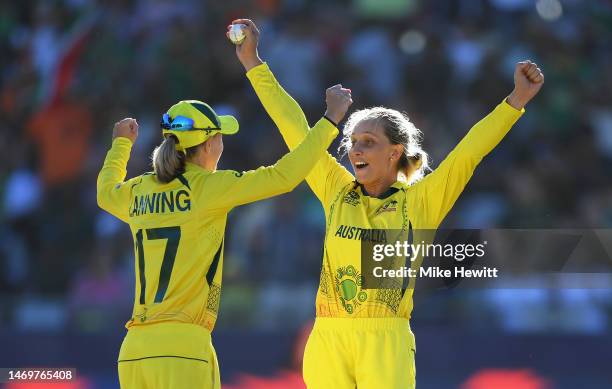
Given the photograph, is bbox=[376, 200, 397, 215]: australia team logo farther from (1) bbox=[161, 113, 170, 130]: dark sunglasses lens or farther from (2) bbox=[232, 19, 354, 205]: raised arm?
(1) bbox=[161, 113, 170, 130]: dark sunglasses lens

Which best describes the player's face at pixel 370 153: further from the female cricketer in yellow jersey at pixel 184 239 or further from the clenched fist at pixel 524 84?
the clenched fist at pixel 524 84

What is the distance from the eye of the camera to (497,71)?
10391 millimetres

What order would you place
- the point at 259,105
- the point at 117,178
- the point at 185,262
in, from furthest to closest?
the point at 259,105
the point at 117,178
the point at 185,262

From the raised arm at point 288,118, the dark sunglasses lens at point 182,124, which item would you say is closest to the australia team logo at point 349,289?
the raised arm at point 288,118

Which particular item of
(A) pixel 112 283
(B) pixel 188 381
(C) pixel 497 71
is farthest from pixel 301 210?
(B) pixel 188 381

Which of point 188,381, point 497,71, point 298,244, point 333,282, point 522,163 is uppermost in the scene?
point 497,71

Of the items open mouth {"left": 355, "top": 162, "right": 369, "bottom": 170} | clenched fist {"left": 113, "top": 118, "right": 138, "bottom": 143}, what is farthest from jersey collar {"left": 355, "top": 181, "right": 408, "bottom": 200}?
clenched fist {"left": 113, "top": 118, "right": 138, "bottom": 143}

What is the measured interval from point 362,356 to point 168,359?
0.80 metres

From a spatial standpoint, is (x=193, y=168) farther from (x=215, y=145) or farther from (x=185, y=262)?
(x=185, y=262)

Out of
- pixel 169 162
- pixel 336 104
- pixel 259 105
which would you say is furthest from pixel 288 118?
pixel 259 105

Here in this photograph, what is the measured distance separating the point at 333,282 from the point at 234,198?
57cm

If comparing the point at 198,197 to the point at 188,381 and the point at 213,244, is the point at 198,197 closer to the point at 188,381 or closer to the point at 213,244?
the point at 213,244

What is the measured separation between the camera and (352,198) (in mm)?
5109

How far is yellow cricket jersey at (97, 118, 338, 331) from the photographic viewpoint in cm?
478
